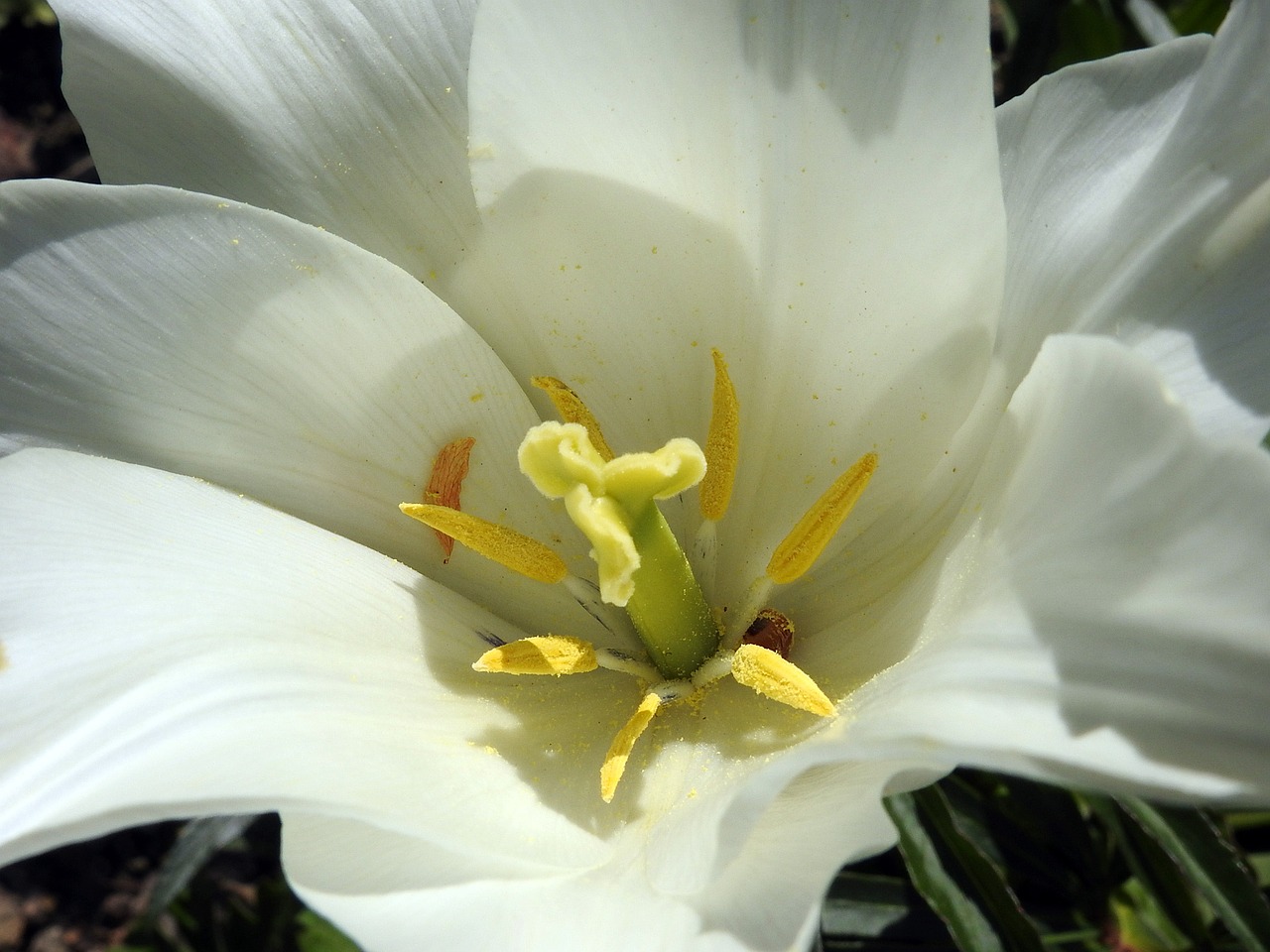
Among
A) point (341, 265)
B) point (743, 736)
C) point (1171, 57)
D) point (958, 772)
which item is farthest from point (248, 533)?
point (958, 772)

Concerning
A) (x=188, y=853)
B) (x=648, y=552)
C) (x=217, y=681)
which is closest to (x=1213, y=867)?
(x=648, y=552)

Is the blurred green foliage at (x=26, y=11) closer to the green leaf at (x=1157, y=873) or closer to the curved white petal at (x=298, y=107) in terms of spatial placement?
the curved white petal at (x=298, y=107)

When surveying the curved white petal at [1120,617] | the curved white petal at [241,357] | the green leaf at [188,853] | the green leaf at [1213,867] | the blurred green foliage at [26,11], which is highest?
the blurred green foliage at [26,11]

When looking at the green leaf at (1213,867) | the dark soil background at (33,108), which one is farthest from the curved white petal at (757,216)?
the dark soil background at (33,108)

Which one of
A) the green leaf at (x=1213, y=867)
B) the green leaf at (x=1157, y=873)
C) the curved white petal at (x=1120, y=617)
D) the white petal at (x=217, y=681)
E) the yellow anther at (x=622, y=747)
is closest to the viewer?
the curved white petal at (x=1120, y=617)

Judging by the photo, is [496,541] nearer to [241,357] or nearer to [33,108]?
[241,357]

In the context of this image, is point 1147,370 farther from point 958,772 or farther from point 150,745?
point 958,772

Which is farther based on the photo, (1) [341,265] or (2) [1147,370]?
(1) [341,265]
